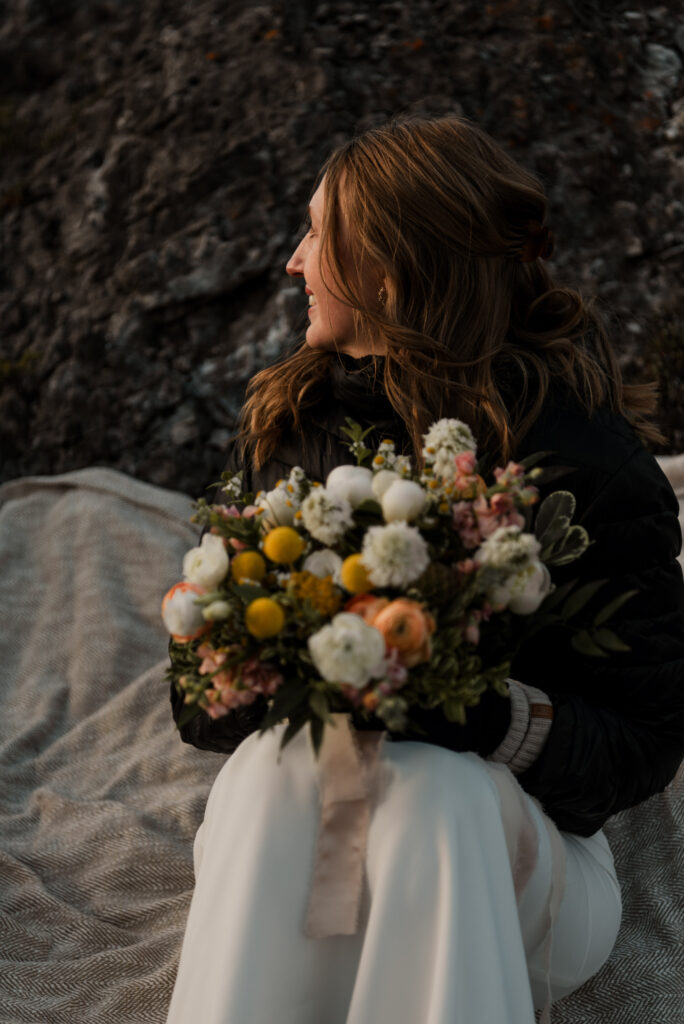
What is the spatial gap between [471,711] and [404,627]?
35cm

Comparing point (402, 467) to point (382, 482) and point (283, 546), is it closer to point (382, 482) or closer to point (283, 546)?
point (382, 482)

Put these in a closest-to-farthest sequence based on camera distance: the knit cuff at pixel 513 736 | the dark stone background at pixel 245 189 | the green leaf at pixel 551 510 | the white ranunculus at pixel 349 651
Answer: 1. the white ranunculus at pixel 349 651
2. the green leaf at pixel 551 510
3. the knit cuff at pixel 513 736
4. the dark stone background at pixel 245 189

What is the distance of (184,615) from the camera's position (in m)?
1.35

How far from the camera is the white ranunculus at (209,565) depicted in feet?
4.44

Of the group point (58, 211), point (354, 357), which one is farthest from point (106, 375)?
point (354, 357)

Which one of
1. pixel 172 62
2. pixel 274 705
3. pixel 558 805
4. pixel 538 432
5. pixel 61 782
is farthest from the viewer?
pixel 172 62

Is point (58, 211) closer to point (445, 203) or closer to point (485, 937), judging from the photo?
point (445, 203)

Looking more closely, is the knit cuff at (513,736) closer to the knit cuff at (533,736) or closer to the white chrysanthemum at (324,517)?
Result: the knit cuff at (533,736)

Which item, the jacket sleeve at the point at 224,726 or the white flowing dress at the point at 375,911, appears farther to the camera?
the jacket sleeve at the point at 224,726

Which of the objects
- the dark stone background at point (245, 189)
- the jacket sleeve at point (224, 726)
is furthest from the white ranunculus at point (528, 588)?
the dark stone background at point (245, 189)

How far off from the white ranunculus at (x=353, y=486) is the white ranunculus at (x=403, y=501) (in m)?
0.07

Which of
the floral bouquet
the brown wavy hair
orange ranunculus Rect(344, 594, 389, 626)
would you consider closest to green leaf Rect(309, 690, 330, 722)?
the floral bouquet

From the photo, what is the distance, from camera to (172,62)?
485 cm

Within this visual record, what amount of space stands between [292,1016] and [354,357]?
4.05 ft
